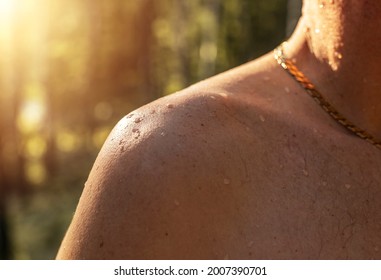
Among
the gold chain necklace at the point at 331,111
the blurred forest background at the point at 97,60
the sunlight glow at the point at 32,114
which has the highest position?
the gold chain necklace at the point at 331,111

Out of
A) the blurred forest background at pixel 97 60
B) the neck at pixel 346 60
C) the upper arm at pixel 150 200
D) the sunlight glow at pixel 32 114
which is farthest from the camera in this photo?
the sunlight glow at pixel 32 114

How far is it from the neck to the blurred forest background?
1572 centimetres

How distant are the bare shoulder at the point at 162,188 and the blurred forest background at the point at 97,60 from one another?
15.9 m

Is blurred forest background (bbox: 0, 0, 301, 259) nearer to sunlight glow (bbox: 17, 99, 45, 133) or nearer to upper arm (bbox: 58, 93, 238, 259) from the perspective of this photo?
sunlight glow (bbox: 17, 99, 45, 133)

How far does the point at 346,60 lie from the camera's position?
178 centimetres

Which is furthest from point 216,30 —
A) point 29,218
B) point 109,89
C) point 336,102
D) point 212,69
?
point 336,102

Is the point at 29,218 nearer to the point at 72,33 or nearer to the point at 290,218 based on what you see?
the point at 72,33

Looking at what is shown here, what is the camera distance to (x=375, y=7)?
1.71 meters

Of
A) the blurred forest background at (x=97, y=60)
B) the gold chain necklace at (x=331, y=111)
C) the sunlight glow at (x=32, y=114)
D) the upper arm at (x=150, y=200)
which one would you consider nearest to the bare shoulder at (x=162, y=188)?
the upper arm at (x=150, y=200)

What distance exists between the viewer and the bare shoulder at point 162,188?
133 centimetres

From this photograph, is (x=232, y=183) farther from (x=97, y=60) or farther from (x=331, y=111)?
(x=97, y=60)

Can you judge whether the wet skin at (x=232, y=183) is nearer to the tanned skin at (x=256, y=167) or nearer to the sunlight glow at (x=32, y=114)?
the tanned skin at (x=256, y=167)

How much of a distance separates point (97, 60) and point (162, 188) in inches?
919
